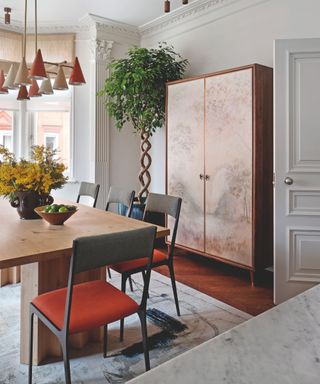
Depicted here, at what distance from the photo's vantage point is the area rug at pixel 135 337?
1879 millimetres

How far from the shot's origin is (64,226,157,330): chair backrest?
141 centimetres

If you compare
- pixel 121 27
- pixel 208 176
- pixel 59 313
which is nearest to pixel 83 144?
pixel 121 27

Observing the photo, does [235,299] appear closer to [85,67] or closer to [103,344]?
[103,344]

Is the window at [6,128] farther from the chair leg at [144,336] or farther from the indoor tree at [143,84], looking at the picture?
the chair leg at [144,336]

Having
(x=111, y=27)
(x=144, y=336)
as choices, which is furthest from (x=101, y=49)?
(x=144, y=336)

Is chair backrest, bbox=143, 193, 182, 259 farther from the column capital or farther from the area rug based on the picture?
the column capital

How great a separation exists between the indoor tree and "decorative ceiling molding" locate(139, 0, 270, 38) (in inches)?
17.5

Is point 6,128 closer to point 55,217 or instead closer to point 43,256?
point 55,217

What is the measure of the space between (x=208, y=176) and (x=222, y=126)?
52 centimetres

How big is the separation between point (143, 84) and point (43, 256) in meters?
2.90

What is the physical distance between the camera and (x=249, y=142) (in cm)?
312

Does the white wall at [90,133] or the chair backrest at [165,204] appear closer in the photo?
the chair backrest at [165,204]

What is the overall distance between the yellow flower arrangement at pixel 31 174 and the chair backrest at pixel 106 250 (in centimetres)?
99

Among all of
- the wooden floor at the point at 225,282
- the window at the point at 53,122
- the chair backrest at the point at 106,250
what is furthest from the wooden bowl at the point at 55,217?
the window at the point at 53,122
